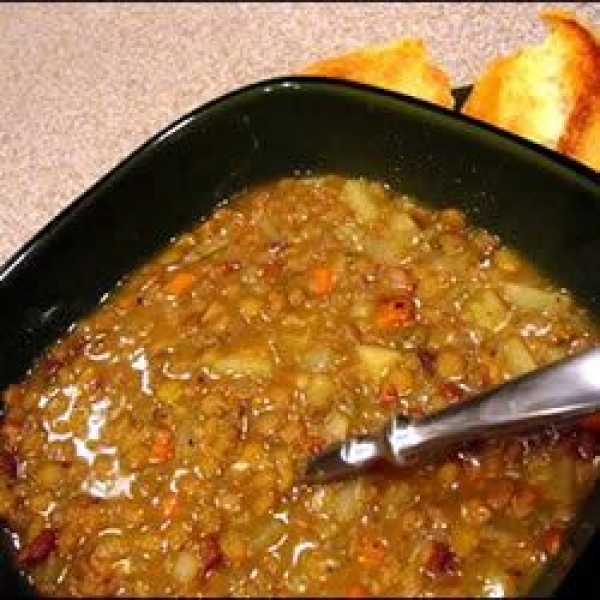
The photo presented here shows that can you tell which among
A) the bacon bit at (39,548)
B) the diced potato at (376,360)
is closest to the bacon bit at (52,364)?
the bacon bit at (39,548)

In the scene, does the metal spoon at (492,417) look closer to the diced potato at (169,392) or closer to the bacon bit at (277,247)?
the diced potato at (169,392)

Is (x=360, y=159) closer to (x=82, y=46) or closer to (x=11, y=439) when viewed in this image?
(x=11, y=439)

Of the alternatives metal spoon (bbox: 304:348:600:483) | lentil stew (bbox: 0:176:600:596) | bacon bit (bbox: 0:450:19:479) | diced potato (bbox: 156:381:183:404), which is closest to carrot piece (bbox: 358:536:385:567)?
lentil stew (bbox: 0:176:600:596)

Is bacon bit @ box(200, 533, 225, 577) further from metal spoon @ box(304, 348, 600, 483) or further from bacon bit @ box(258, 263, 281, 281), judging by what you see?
bacon bit @ box(258, 263, 281, 281)

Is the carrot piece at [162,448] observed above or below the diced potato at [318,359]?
below

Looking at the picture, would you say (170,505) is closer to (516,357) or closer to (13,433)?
(13,433)

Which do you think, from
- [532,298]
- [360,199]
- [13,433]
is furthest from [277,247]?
[13,433]

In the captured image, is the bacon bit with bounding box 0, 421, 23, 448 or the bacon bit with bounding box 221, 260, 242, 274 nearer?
the bacon bit with bounding box 0, 421, 23, 448
